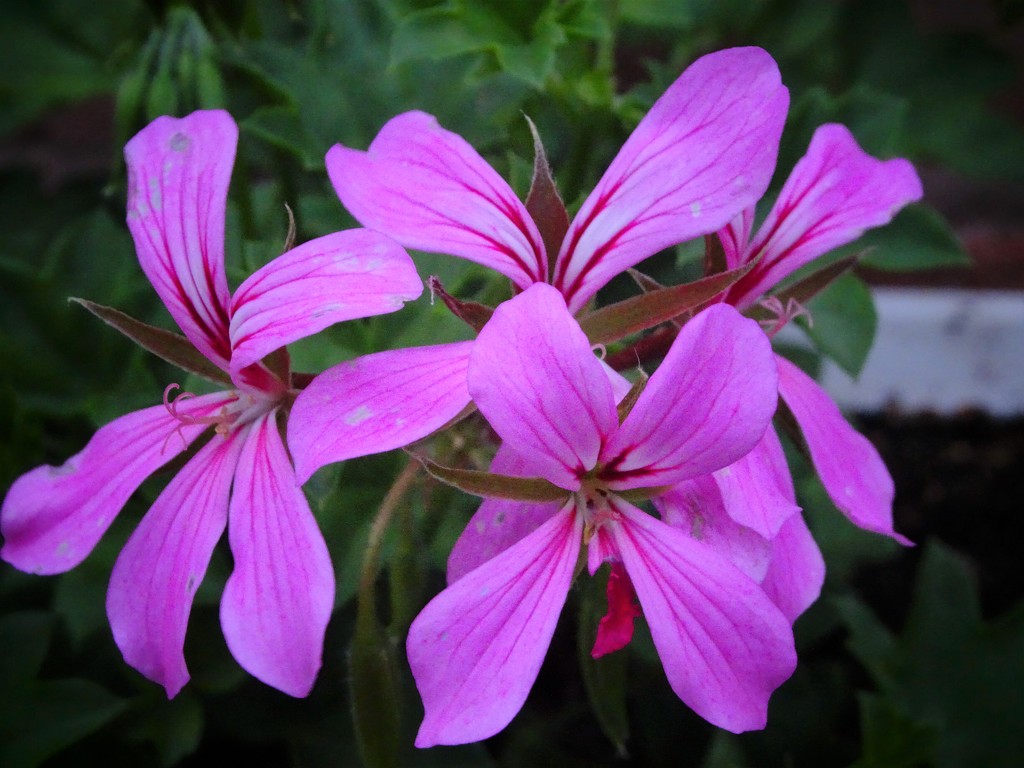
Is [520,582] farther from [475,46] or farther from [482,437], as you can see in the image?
[475,46]

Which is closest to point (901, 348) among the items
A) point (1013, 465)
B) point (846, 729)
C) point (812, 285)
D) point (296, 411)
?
point (1013, 465)

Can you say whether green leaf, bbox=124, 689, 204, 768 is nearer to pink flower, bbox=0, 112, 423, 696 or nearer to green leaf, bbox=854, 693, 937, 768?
pink flower, bbox=0, 112, 423, 696

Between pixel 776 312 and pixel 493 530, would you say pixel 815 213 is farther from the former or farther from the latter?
pixel 493 530

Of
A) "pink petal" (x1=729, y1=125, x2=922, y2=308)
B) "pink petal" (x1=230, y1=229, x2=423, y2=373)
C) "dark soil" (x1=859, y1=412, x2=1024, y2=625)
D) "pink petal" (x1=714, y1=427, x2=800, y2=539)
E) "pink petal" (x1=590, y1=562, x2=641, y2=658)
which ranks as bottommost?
"dark soil" (x1=859, y1=412, x2=1024, y2=625)

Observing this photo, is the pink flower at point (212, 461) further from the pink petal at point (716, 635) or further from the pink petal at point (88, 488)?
the pink petal at point (716, 635)

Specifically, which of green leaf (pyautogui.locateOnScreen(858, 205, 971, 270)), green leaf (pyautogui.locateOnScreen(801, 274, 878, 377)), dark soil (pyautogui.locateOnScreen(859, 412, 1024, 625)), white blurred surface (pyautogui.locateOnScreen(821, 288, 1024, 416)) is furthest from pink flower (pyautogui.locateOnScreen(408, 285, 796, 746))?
white blurred surface (pyautogui.locateOnScreen(821, 288, 1024, 416))

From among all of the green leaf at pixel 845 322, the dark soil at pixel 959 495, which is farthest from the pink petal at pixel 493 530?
the dark soil at pixel 959 495
